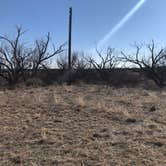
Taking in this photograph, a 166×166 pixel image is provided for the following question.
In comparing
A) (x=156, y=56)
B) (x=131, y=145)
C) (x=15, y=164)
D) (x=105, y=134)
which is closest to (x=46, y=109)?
(x=105, y=134)

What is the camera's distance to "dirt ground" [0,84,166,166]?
283 inches

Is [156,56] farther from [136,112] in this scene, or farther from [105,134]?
[105,134]

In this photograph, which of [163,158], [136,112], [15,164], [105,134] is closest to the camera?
[15,164]

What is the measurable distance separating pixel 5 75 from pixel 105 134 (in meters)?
22.9

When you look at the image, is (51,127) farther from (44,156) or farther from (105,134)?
(44,156)

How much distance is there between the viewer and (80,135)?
9180mm

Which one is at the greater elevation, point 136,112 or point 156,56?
point 156,56

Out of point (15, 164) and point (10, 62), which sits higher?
point (10, 62)

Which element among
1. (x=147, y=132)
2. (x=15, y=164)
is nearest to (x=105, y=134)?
(x=147, y=132)

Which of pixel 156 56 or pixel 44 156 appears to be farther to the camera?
pixel 156 56

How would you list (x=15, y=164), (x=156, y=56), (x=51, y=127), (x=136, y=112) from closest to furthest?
(x=15, y=164)
(x=51, y=127)
(x=136, y=112)
(x=156, y=56)

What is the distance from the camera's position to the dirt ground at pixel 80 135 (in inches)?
283

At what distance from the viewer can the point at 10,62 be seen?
99.7ft

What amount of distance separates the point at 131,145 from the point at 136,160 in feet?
3.67
